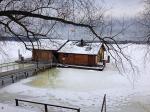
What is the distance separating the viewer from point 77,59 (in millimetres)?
33031

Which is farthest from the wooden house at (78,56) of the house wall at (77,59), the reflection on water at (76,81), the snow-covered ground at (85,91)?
the snow-covered ground at (85,91)

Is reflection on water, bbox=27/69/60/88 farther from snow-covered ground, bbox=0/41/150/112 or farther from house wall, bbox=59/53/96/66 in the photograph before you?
house wall, bbox=59/53/96/66

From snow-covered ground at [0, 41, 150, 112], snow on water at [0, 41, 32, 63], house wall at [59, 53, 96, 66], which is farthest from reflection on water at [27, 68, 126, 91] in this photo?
house wall at [59, 53, 96, 66]

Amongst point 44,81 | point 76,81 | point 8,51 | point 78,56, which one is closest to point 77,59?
point 78,56

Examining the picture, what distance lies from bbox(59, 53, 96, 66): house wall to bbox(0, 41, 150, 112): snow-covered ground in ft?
19.5

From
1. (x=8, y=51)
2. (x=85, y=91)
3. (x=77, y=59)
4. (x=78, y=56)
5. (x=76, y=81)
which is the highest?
(x=8, y=51)

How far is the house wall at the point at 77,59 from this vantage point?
32156 mm

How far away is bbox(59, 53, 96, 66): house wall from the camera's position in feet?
105

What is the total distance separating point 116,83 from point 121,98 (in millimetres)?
5242

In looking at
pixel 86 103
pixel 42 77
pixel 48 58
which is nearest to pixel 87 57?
pixel 48 58

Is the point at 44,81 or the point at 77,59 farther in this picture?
the point at 77,59

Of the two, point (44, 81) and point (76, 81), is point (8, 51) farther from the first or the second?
point (76, 81)

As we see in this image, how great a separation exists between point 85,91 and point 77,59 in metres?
13.8

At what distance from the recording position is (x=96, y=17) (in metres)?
6.84
